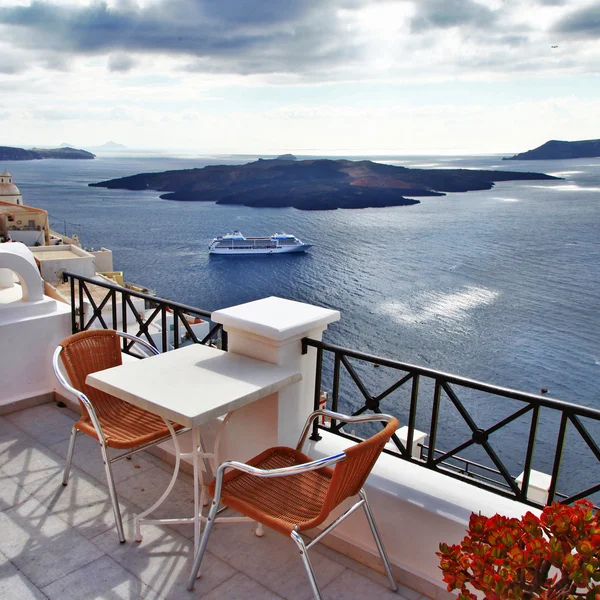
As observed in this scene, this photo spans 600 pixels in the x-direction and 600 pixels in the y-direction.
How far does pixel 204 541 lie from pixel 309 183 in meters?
116

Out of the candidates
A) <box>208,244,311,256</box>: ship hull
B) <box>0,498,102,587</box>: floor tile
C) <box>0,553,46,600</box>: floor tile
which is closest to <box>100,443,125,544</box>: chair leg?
<box>0,498,102,587</box>: floor tile

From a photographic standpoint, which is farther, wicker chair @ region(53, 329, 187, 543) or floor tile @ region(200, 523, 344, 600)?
wicker chair @ region(53, 329, 187, 543)

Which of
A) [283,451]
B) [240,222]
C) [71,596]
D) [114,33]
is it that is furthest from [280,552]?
[240,222]

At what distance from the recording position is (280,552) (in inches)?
105

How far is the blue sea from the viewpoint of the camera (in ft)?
97.4

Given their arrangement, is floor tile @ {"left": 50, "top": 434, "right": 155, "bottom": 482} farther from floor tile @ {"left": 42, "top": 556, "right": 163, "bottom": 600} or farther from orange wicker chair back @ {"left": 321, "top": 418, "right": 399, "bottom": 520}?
orange wicker chair back @ {"left": 321, "top": 418, "right": 399, "bottom": 520}

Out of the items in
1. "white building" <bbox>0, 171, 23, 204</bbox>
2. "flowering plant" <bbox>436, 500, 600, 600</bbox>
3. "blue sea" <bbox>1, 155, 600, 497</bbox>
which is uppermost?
"flowering plant" <bbox>436, 500, 600, 600</bbox>

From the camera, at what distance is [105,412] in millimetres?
3037

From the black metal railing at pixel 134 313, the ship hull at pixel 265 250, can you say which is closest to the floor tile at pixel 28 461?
the black metal railing at pixel 134 313

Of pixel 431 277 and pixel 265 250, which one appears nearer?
pixel 431 277

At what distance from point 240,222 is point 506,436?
6595 cm

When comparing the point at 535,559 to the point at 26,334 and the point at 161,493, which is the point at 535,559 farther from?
the point at 26,334

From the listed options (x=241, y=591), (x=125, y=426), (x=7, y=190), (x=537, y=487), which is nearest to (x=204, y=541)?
(x=241, y=591)

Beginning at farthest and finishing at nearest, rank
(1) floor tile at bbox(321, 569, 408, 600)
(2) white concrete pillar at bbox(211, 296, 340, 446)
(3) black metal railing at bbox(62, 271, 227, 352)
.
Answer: (3) black metal railing at bbox(62, 271, 227, 352)
(2) white concrete pillar at bbox(211, 296, 340, 446)
(1) floor tile at bbox(321, 569, 408, 600)
